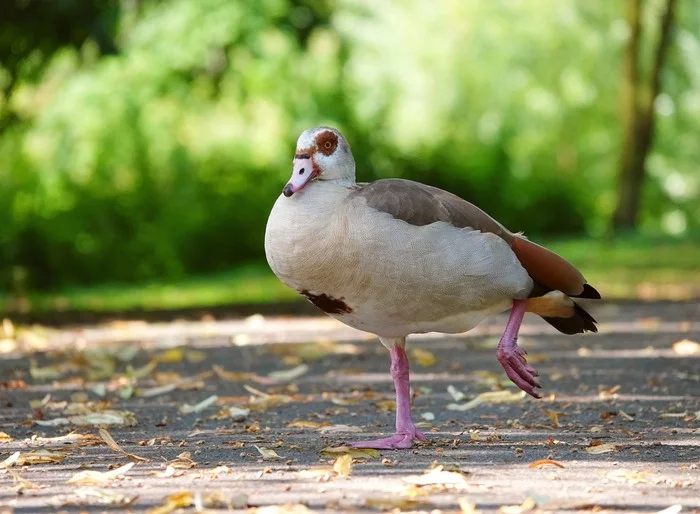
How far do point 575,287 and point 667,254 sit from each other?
1598cm

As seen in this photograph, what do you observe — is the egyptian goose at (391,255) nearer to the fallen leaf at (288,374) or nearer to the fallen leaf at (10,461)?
the fallen leaf at (10,461)

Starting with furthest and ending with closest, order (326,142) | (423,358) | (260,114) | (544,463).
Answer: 1. (260,114)
2. (423,358)
3. (326,142)
4. (544,463)

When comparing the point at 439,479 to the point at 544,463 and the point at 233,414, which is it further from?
the point at 233,414

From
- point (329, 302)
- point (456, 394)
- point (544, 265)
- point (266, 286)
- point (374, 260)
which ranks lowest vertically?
point (266, 286)

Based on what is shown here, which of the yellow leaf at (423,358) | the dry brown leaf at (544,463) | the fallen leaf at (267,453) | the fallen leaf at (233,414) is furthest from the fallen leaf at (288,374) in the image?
the dry brown leaf at (544,463)

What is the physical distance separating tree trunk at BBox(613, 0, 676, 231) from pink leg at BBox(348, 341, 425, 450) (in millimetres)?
20574

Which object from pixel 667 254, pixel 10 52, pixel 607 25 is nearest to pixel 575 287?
pixel 10 52

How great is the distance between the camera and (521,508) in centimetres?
415

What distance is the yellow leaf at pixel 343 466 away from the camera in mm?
4795

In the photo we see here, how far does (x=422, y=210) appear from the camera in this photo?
5.42 metres

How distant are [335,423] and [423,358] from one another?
286 cm

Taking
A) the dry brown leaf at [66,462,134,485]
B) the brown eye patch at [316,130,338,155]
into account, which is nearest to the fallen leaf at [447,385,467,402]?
the brown eye patch at [316,130,338,155]

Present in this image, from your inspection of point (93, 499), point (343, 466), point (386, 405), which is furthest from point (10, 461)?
point (386, 405)

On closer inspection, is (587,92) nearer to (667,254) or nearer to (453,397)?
(667,254)
